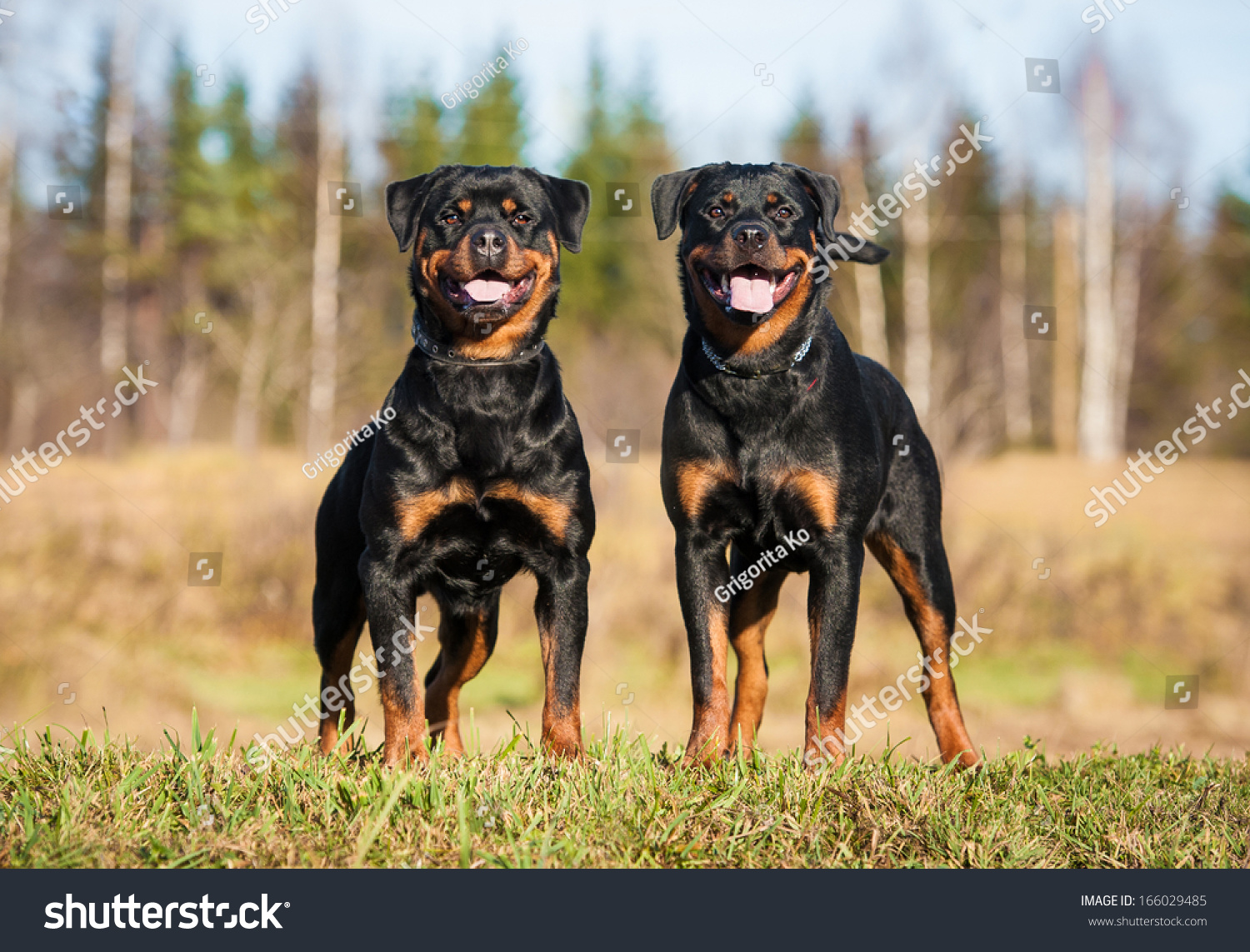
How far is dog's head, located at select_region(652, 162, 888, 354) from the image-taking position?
3750 mm

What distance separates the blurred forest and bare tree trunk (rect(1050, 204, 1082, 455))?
61 millimetres

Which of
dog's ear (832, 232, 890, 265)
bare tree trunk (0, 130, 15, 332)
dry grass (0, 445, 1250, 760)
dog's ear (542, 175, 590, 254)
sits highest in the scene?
bare tree trunk (0, 130, 15, 332)

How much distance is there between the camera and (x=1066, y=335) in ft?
74.7

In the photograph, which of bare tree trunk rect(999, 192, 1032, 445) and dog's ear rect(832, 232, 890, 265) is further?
bare tree trunk rect(999, 192, 1032, 445)

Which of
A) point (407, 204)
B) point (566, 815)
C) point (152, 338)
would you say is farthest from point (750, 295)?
point (152, 338)

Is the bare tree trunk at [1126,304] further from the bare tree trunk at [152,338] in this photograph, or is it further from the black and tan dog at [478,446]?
the black and tan dog at [478,446]

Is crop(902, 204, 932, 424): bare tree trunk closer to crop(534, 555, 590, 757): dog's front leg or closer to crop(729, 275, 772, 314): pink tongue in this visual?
crop(729, 275, 772, 314): pink tongue

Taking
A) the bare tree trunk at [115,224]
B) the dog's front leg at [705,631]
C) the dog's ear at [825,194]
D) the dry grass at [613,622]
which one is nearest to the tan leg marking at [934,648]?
the dog's front leg at [705,631]

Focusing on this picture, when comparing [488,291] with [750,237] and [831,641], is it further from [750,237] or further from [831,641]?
[831,641]

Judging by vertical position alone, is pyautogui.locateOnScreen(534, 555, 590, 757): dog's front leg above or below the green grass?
above

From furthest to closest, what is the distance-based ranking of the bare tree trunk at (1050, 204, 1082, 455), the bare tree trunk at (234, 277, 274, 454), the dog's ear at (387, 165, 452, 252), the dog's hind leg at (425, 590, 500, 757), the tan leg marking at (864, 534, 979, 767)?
the bare tree trunk at (1050, 204, 1082, 455), the bare tree trunk at (234, 277, 274, 454), the dog's hind leg at (425, 590, 500, 757), the tan leg marking at (864, 534, 979, 767), the dog's ear at (387, 165, 452, 252)

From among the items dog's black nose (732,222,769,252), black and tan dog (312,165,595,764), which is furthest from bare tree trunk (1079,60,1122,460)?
black and tan dog (312,165,595,764)

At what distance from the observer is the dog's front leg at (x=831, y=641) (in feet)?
12.0

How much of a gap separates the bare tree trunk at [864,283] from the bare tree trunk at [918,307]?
0.45 metres
